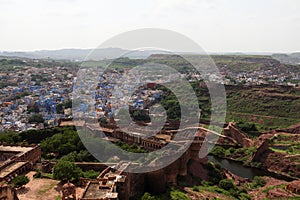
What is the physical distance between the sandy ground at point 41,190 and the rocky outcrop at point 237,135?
23.4 metres

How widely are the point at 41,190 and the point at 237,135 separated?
25.5m

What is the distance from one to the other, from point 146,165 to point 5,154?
10580mm

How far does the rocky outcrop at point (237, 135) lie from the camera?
35.6 meters

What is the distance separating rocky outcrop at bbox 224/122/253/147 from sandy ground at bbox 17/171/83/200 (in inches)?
923

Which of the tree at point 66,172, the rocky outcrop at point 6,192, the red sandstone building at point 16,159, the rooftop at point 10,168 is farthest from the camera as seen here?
the red sandstone building at point 16,159

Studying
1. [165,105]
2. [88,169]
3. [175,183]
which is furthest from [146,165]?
[165,105]

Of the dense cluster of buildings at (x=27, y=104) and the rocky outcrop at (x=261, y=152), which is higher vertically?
the dense cluster of buildings at (x=27, y=104)

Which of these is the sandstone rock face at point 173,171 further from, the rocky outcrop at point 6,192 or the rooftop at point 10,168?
the rooftop at point 10,168

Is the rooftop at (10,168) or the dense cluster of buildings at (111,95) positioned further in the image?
the dense cluster of buildings at (111,95)

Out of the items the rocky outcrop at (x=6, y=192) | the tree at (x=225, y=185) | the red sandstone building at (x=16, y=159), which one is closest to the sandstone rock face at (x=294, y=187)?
the tree at (x=225, y=185)

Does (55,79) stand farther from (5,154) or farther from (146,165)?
(146,165)

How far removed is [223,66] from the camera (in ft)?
357

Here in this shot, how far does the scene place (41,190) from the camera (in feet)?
55.6

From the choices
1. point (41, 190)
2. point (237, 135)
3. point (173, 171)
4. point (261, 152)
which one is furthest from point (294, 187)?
point (41, 190)
